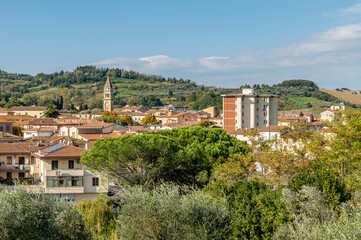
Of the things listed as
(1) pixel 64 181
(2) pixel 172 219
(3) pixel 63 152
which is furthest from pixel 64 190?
(2) pixel 172 219

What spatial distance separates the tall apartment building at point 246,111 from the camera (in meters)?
75.6

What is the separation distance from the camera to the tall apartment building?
2977 inches

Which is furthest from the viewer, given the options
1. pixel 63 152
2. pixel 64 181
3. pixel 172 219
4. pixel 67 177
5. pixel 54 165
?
pixel 63 152

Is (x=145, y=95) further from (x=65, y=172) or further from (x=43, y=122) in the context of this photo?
(x=65, y=172)

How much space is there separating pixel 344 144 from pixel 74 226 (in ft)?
46.6

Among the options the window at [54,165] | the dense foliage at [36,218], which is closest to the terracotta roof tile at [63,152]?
the window at [54,165]

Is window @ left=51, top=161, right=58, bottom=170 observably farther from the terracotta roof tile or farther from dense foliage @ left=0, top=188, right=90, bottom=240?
dense foliage @ left=0, top=188, right=90, bottom=240

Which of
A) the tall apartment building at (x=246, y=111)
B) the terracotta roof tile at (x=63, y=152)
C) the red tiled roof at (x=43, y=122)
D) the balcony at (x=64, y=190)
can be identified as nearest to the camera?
the balcony at (x=64, y=190)

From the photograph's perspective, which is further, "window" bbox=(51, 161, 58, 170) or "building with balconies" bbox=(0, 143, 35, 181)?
"building with balconies" bbox=(0, 143, 35, 181)

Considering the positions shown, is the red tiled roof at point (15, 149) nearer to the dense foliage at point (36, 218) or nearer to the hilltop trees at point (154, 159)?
the hilltop trees at point (154, 159)

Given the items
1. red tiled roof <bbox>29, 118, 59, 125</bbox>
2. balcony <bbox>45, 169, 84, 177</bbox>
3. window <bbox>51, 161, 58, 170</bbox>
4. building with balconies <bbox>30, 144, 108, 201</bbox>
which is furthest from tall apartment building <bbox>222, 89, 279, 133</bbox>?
balcony <bbox>45, 169, 84, 177</bbox>

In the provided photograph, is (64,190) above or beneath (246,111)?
beneath

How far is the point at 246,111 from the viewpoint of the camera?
7631 cm

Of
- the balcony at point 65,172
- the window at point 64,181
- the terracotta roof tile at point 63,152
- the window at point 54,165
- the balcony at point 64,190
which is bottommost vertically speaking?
the balcony at point 64,190
